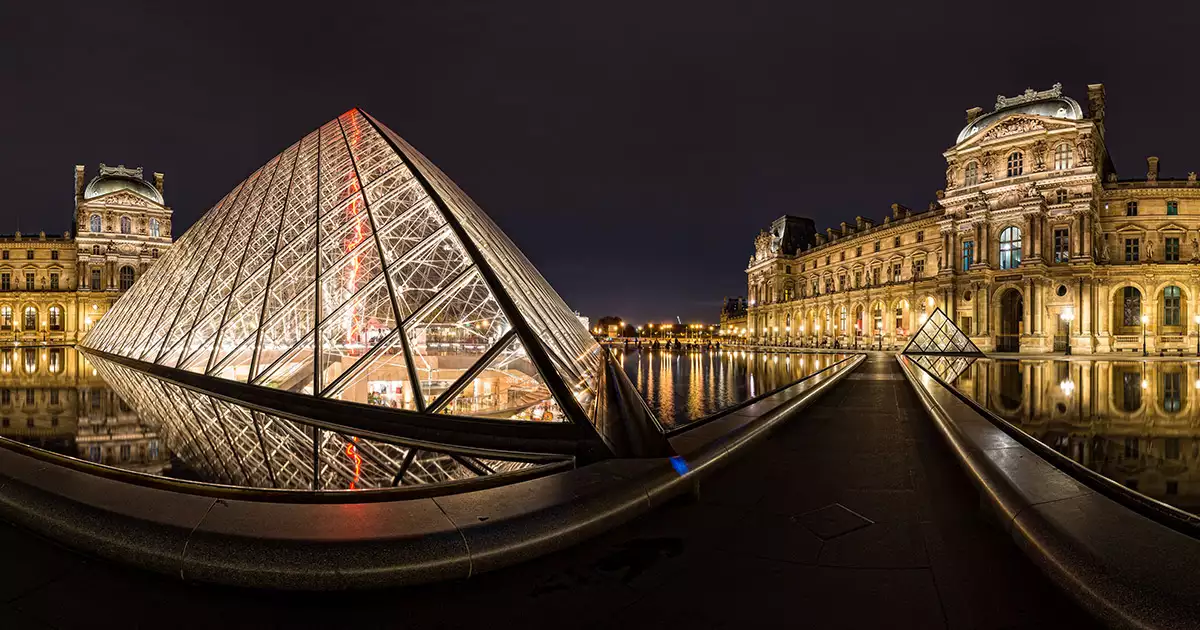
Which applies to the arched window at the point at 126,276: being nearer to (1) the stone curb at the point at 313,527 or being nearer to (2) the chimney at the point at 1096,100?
(1) the stone curb at the point at 313,527

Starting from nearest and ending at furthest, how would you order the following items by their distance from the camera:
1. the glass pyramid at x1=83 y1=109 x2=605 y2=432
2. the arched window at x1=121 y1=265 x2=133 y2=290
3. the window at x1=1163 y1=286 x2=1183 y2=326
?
the glass pyramid at x1=83 y1=109 x2=605 y2=432 → the window at x1=1163 y1=286 x2=1183 y2=326 → the arched window at x1=121 y1=265 x2=133 y2=290

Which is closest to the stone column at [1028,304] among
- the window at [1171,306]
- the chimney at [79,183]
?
the window at [1171,306]

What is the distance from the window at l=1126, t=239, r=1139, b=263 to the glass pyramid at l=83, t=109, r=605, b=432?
54.0 metres

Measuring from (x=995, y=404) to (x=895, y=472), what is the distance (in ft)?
29.1

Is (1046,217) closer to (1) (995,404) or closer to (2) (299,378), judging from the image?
(1) (995,404)

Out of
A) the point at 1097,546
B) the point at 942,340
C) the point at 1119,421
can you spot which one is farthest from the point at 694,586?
the point at 942,340

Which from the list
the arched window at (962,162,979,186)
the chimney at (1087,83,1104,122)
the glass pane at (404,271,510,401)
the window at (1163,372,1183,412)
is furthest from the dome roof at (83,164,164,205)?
the chimney at (1087,83,1104,122)

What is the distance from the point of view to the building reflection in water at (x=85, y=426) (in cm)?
689

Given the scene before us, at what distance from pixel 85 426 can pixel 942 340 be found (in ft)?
154

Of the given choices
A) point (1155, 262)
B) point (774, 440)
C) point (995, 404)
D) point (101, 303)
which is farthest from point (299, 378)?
point (101, 303)

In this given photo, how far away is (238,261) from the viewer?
17141 millimetres

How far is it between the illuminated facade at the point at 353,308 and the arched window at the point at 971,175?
4794 centimetres

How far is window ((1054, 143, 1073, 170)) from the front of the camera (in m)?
43.8

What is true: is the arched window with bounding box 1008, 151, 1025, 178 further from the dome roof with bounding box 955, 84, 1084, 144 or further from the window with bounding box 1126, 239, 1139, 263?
the window with bounding box 1126, 239, 1139, 263
